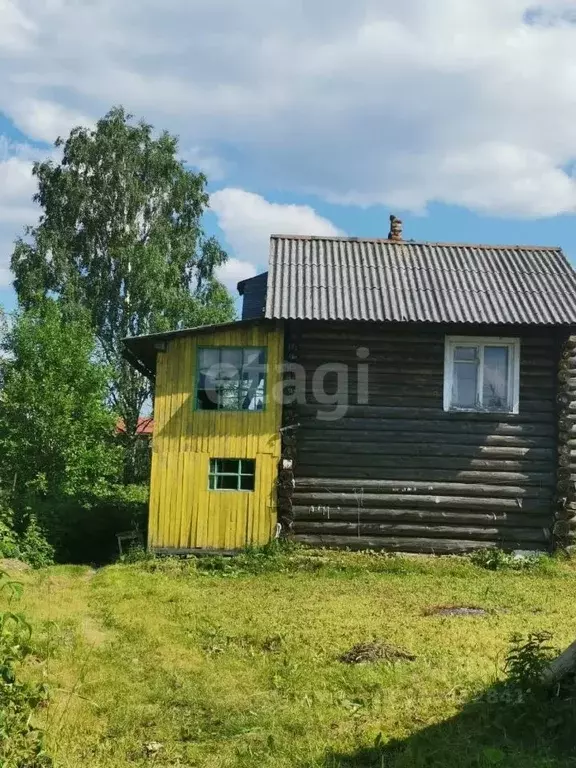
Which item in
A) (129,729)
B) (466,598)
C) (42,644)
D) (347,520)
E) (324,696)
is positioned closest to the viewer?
(129,729)

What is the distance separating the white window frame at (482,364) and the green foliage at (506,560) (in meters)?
2.44

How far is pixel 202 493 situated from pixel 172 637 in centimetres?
531

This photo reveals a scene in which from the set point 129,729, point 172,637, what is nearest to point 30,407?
point 172,637

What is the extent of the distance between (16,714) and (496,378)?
10390 mm

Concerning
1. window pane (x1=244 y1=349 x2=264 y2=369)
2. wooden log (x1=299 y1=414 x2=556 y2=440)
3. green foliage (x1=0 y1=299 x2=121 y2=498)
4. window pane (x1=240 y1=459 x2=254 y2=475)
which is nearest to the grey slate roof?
window pane (x1=244 y1=349 x2=264 y2=369)

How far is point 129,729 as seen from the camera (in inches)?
221

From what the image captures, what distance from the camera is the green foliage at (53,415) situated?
20.0m

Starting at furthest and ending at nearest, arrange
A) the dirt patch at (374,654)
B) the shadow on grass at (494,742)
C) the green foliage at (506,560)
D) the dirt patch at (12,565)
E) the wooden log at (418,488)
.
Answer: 1. the wooden log at (418,488)
2. the green foliage at (506,560)
3. the dirt patch at (12,565)
4. the dirt patch at (374,654)
5. the shadow on grass at (494,742)

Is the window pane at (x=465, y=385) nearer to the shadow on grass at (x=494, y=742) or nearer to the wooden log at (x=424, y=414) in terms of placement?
the wooden log at (x=424, y=414)

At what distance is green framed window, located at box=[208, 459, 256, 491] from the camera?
531 inches

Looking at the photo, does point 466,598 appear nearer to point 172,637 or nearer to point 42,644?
point 172,637

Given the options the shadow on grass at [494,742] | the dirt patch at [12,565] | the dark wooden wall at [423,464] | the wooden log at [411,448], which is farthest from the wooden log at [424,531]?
the shadow on grass at [494,742]

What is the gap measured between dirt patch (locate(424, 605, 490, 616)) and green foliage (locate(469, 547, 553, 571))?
312cm

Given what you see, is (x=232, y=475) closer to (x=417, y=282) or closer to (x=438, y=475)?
(x=438, y=475)
